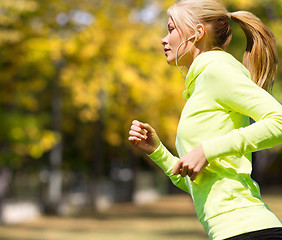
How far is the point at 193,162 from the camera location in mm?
2164

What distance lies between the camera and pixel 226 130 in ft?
7.48

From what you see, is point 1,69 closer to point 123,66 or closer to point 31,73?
point 31,73

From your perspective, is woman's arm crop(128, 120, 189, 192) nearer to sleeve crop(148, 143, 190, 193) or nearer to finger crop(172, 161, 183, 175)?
sleeve crop(148, 143, 190, 193)

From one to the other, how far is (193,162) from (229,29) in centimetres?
65

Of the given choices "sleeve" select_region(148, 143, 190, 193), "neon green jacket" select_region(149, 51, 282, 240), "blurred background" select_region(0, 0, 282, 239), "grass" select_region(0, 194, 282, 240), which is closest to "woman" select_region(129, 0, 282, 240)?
"neon green jacket" select_region(149, 51, 282, 240)

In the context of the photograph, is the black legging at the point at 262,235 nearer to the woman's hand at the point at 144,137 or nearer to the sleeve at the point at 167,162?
the sleeve at the point at 167,162

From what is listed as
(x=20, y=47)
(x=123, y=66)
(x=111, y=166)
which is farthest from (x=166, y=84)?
(x=111, y=166)

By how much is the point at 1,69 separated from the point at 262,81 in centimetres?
1652

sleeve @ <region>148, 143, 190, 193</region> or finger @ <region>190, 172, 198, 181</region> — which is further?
sleeve @ <region>148, 143, 190, 193</region>

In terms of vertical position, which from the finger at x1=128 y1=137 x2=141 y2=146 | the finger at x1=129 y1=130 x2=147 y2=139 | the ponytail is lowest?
the finger at x1=128 y1=137 x2=141 y2=146

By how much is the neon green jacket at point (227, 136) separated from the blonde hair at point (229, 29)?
0.43ft

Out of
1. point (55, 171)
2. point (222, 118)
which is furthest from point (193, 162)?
point (55, 171)

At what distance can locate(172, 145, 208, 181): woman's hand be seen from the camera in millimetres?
2162

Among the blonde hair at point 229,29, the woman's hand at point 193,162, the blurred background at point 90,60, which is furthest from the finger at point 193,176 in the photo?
the blurred background at point 90,60
